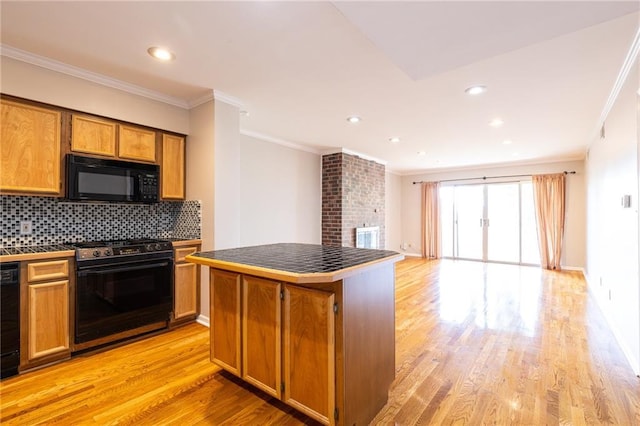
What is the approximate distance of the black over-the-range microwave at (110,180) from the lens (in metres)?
2.49

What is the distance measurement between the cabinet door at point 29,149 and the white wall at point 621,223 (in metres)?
4.54

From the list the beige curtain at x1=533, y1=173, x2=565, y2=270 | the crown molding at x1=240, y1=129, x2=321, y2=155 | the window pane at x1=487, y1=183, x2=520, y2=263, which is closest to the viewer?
the crown molding at x1=240, y1=129, x2=321, y2=155

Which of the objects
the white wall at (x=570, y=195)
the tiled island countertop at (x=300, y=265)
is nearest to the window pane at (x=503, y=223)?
the white wall at (x=570, y=195)

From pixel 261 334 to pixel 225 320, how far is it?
14.5 inches

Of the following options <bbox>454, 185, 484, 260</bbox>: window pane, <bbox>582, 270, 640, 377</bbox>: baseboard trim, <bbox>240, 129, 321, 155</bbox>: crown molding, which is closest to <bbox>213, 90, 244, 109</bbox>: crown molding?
<bbox>240, 129, 321, 155</bbox>: crown molding

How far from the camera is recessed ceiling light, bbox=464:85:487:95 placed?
2.72 meters

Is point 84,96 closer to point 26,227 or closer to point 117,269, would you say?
point 26,227

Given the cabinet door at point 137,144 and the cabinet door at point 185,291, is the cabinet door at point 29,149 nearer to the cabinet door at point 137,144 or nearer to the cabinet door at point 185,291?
the cabinet door at point 137,144

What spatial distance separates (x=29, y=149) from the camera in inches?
90.5

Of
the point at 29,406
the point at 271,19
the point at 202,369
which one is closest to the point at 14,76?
the point at 271,19

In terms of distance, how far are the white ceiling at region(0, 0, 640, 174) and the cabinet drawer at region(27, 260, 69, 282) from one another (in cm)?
161

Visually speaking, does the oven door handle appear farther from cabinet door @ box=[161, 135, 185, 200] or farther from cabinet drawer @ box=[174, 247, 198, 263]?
cabinet door @ box=[161, 135, 185, 200]

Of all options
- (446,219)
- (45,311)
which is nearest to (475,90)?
(45,311)

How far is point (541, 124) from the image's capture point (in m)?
3.83
